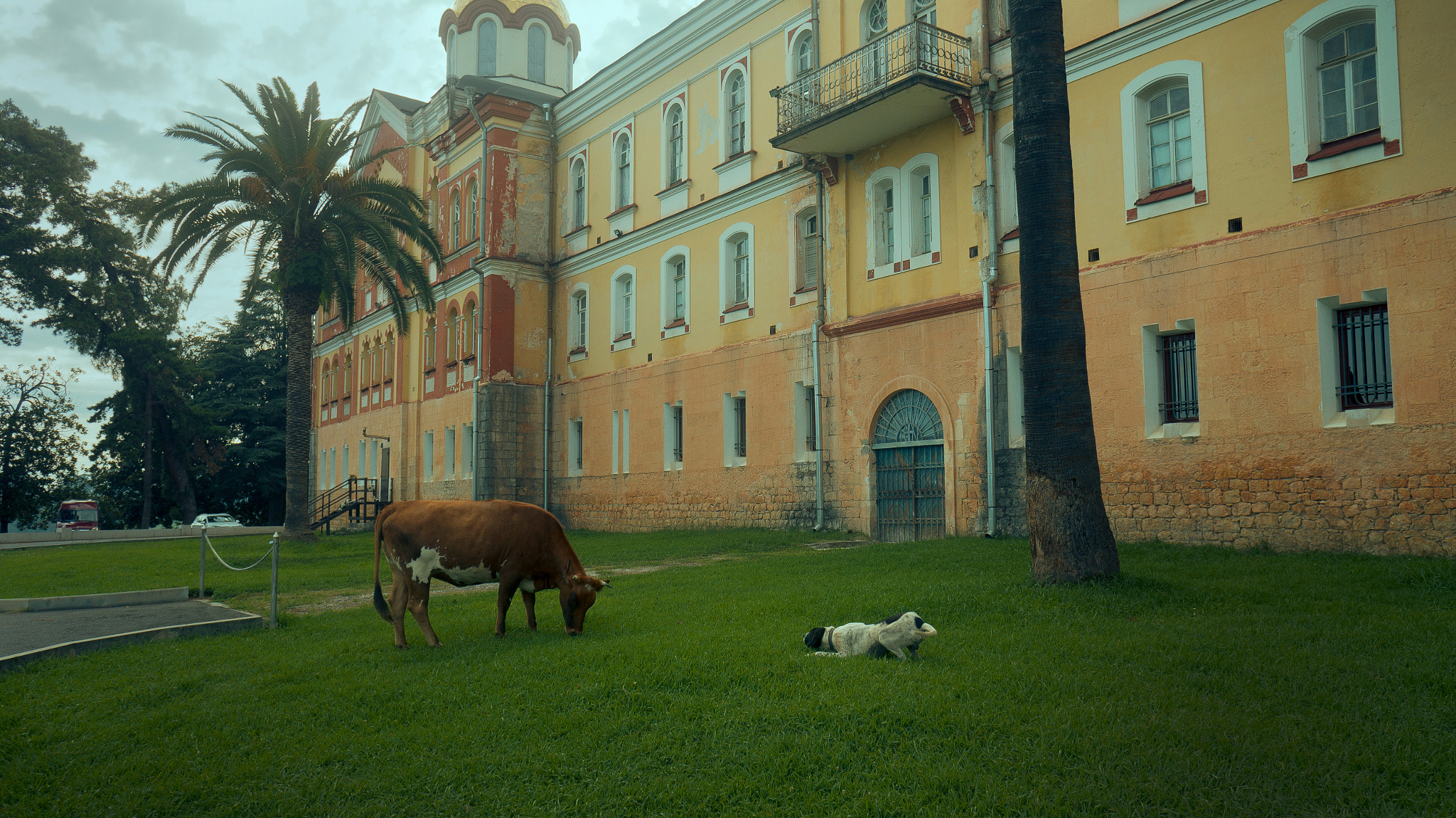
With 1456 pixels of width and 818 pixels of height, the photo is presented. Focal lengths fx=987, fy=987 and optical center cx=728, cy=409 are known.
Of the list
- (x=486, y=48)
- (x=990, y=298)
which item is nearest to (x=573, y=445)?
(x=990, y=298)

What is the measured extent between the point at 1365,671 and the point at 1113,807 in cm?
292

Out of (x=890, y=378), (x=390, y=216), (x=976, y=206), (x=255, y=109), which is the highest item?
(x=255, y=109)

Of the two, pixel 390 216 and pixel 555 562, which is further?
pixel 390 216

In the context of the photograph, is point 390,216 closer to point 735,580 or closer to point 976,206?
point 976,206

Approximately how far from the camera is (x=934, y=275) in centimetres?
1950

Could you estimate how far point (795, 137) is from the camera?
20.8 metres

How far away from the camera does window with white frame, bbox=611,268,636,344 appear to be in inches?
1179

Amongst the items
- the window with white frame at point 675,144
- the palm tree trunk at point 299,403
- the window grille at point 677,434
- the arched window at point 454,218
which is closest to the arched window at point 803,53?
the window with white frame at point 675,144

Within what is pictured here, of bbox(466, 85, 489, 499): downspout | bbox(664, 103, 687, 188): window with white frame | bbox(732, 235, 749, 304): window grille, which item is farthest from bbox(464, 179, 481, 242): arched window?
bbox(732, 235, 749, 304): window grille

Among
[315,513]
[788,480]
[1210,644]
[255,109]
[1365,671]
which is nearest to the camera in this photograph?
[1365,671]

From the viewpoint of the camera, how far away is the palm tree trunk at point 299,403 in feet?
82.2

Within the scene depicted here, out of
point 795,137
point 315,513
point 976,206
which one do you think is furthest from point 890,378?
point 315,513

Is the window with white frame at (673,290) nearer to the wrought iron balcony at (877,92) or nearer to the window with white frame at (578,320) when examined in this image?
the window with white frame at (578,320)

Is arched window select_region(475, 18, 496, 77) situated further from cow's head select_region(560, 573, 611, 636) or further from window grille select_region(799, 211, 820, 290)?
cow's head select_region(560, 573, 611, 636)
